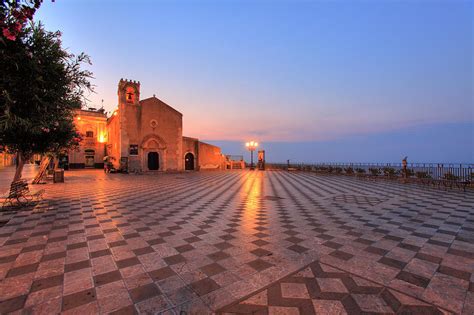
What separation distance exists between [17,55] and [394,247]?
731cm

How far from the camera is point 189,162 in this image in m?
30.8

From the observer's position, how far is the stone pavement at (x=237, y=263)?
245 centimetres

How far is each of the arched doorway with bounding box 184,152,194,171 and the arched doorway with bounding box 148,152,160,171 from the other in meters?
3.95

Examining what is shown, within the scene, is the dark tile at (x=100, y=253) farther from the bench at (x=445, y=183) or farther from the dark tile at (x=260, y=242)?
the bench at (x=445, y=183)

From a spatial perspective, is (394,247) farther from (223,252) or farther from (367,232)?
(223,252)

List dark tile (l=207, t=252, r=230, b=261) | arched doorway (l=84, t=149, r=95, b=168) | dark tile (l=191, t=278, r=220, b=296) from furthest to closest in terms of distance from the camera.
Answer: arched doorway (l=84, t=149, r=95, b=168), dark tile (l=207, t=252, r=230, b=261), dark tile (l=191, t=278, r=220, b=296)

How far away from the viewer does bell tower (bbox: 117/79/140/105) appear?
25.1 m

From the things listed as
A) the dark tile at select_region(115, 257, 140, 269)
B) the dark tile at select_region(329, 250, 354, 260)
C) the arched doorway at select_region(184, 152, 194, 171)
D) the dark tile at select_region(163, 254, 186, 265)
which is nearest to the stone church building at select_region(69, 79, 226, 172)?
the arched doorway at select_region(184, 152, 194, 171)

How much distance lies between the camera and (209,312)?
2.28 meters

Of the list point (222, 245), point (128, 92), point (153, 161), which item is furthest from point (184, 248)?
point (128, 92)

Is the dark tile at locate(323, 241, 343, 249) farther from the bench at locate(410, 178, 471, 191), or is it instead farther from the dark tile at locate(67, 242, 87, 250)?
the bench at locate(410, 178, 471, 191)

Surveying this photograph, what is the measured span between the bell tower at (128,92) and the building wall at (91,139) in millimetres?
14514

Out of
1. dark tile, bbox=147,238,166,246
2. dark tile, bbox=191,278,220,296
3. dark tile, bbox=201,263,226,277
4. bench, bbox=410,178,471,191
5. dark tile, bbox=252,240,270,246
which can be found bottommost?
dark tile, bbox=252,240,270,246

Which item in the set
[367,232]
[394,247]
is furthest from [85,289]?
[367,232]
